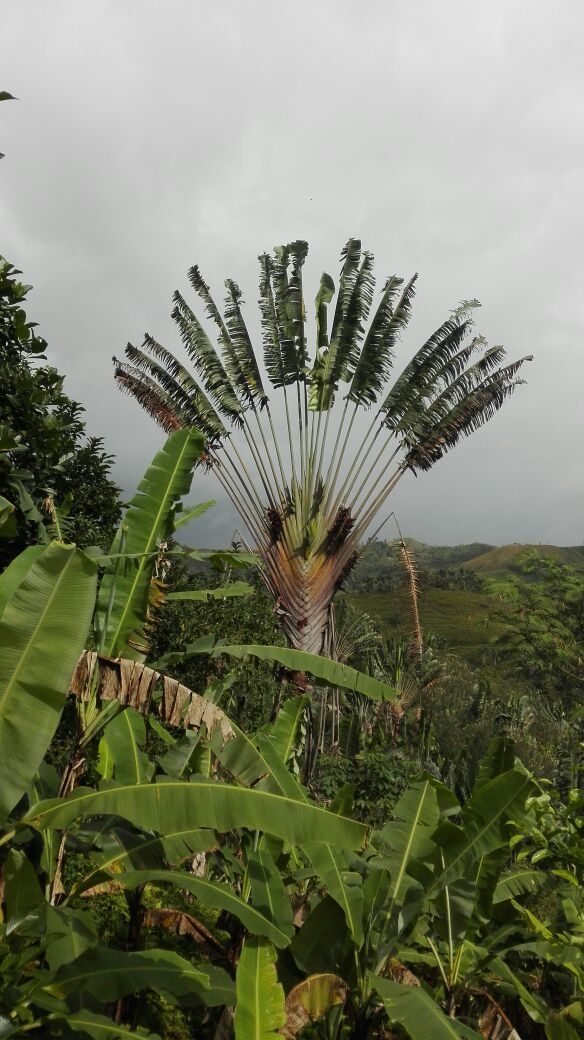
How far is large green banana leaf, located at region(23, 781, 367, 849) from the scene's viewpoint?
105 inches

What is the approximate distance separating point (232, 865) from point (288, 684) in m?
4.42

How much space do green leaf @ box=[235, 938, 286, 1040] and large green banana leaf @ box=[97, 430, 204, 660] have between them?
1.98 m

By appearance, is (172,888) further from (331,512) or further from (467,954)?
(331,512)

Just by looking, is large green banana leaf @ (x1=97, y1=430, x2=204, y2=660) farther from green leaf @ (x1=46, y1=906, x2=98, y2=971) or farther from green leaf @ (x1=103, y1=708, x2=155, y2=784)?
green leaf @ (x1=46, y1=906, x2=98, y2=971)

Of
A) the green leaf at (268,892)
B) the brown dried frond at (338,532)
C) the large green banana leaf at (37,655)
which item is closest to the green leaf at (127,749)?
the green leaf at (268,892)

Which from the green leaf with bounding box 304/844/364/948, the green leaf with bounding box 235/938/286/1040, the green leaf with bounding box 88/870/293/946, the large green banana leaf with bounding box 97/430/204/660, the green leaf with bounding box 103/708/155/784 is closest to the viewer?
the green leaf with bounding box 235/938/286/1040

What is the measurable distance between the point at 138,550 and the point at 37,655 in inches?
68.8

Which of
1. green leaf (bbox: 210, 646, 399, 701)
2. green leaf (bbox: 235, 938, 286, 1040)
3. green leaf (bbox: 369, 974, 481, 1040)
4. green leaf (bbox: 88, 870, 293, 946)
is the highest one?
green leaf (bbox: 210, 646, 399, 701)

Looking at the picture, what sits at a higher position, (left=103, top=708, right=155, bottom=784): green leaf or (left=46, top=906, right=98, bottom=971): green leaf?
(left=103, top=708, right=155, bottom=784): green leaf

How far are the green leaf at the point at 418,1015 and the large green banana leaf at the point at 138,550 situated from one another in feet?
7.96

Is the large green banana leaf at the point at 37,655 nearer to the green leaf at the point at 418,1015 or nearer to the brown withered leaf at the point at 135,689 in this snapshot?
the brown withered leaf at the point at 135,689

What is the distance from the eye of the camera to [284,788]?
12.2 feet

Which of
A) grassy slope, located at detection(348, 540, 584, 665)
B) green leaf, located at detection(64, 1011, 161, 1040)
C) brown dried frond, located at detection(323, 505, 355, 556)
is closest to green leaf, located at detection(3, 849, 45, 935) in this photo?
green leaf, located at detection(64, 1011, 161, 1040)

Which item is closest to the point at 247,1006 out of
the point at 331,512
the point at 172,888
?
the point at 172,888
